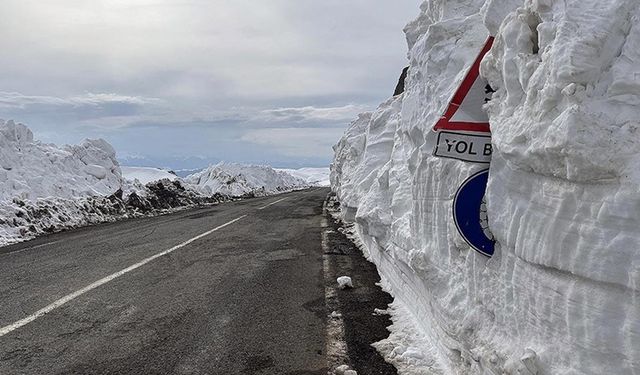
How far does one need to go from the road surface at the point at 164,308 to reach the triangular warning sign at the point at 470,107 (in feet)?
6.70

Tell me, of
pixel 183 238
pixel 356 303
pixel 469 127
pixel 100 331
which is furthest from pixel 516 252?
pixel 183 238

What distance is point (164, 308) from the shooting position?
554 cm

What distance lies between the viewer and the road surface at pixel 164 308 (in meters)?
4.14

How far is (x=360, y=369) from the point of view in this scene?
3.92m

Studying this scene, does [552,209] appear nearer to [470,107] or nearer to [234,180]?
[470,107]

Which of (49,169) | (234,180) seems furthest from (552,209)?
(234,180)

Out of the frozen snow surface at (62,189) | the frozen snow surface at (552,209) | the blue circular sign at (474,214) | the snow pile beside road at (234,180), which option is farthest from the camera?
the snow pile beside road at (234,180)

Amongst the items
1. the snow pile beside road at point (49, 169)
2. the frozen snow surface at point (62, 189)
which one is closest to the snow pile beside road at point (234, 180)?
the frozen snow surface at point (62, 189)

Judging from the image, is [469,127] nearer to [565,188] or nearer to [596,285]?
[565,188]

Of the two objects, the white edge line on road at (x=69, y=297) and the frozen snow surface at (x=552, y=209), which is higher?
the frozen snow surface at (x=552, y=209)

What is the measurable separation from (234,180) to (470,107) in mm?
36467

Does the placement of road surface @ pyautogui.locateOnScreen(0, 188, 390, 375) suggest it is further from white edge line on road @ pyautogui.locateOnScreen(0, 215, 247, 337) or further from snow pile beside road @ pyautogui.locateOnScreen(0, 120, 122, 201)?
snow pile beside road @ pyautogui.locateOnScreen(0, 120, 122, 201)

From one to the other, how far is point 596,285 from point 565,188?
1.54ft

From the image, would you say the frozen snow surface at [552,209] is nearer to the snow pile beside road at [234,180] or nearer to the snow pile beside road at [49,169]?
the snow pile beside road at [49,169]
